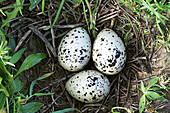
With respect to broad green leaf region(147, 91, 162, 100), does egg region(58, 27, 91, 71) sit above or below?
above

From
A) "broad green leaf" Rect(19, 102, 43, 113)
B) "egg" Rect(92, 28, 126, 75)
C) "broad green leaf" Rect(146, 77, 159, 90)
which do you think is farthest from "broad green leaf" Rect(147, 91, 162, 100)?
"broad green leaf" Rect(19, 102, 43, 113)

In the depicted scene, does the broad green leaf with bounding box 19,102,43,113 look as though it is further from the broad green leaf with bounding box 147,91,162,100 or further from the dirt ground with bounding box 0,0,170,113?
the broad green leaf with bounding box 147,91,162,100

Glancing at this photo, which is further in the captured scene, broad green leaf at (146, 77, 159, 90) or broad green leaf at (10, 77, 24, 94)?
broad green leaf at (146, 77, 159, 90)

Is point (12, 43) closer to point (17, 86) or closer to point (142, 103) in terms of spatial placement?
point (17, 86)

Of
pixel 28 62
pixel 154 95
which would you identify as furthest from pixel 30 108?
pixel 154 95

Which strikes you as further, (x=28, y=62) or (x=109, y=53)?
(x=109, y=53)

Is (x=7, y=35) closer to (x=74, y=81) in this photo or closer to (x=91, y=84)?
(x=74, y=81)

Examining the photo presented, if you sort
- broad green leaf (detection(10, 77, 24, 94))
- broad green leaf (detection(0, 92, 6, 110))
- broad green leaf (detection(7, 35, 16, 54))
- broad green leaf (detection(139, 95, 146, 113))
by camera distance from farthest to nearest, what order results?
broad green leaf (detection(7, 35, 16, 54)) → broad green leaf (detection(139, 95, 146, 113)) → broad green leaf (detection(10, 77, 24, 94)) → broad green leaf (detection(0, 92, 6, 110))
